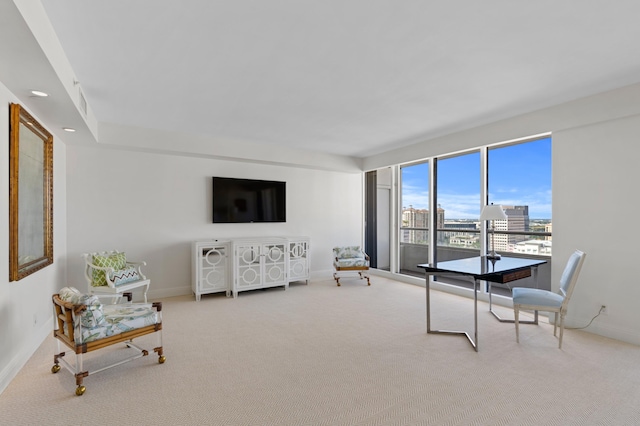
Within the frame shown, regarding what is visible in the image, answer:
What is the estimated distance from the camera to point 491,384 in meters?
2.43

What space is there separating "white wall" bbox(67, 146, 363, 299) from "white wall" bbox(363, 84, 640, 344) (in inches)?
166

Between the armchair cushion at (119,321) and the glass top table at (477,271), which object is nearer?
the armchair cushion at (119,321)

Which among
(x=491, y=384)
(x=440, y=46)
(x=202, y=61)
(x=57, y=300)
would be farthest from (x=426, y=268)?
(x=57, y=300)

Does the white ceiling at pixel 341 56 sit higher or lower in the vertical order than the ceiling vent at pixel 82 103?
higher

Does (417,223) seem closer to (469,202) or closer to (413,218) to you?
(413,218)

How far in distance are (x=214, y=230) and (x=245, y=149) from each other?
147cm

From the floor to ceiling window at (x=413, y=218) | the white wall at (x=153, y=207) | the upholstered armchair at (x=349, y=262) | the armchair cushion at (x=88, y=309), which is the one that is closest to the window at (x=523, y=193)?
the floor to ceiling window at (x=413, y=218)

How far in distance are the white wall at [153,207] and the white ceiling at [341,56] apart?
85 centimetres

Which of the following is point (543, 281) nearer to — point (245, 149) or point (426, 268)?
point (426, 268)

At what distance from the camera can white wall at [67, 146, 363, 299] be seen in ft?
14.9

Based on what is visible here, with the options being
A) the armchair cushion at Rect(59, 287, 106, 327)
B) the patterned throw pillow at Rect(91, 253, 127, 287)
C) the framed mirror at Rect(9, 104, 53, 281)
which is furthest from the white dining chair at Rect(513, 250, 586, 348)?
the patterned throw pillow at Rect(91, 253, 127, 287)

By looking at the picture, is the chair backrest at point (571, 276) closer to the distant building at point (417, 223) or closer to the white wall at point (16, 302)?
the distant building at point (417, 223)

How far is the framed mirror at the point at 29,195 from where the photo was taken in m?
2.61

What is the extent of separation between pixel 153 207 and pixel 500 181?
5272 mm
